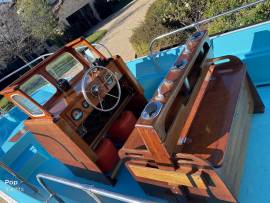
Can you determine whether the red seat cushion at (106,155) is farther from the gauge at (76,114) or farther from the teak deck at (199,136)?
the teak deck at (199,136)

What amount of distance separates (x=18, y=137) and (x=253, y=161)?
10.3ft

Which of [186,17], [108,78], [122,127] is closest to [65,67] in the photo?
[108,78]

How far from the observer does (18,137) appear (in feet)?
14.1

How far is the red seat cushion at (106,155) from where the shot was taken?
321 cm

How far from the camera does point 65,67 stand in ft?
12.0

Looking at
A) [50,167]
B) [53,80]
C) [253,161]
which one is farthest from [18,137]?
[253,161]

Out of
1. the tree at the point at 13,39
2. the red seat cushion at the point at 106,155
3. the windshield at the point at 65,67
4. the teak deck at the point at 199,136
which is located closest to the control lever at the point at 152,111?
the teak deck at the point at 199,136

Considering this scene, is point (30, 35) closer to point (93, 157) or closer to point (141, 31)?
point (141, 31)

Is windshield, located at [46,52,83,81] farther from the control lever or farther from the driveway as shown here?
the driveway

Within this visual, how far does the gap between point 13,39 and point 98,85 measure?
15.3 m

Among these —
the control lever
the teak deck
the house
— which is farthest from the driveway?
the control lever

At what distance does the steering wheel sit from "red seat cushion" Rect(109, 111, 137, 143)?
0.20m

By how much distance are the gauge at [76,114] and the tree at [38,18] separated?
16.4 m

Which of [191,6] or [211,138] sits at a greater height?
[211,138]
